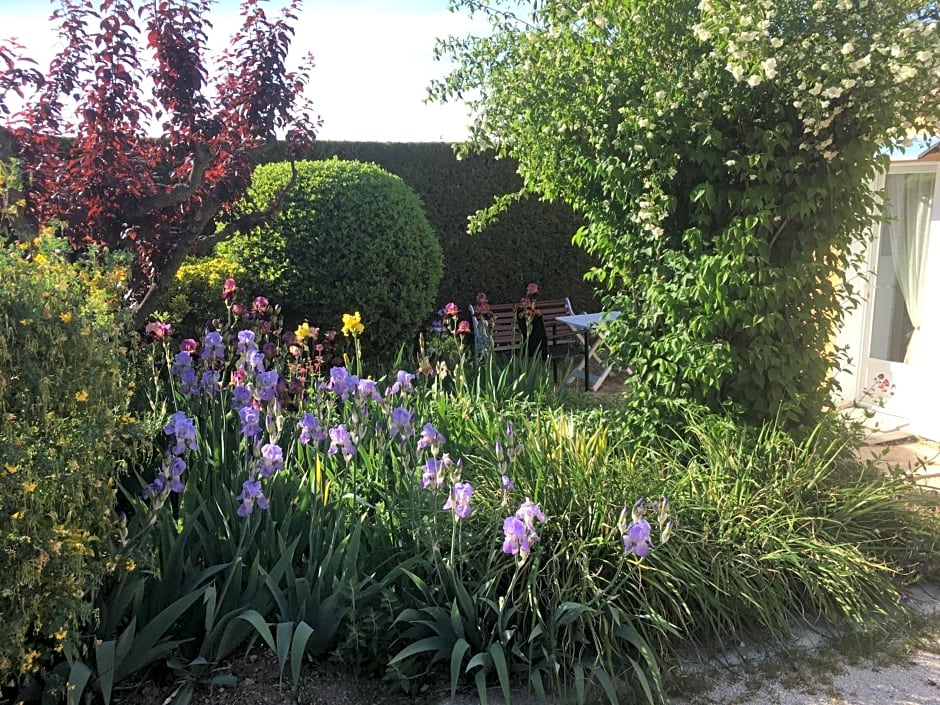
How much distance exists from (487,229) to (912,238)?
14.5 ft

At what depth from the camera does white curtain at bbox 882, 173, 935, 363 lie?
630cm

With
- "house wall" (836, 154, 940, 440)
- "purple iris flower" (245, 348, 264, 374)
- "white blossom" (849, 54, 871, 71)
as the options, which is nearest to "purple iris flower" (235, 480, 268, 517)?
"purple iris flower" (245, 348, 264, 374)

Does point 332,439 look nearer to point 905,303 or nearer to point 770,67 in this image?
point 770,67

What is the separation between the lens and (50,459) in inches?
84.7

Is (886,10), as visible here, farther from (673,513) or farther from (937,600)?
(937,600)

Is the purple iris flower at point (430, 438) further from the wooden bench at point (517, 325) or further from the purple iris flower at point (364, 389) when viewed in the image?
the wooden bench at point (517, 325)

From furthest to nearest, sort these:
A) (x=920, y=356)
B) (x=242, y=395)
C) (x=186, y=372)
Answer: (x=920, y=356) < (x=186, y=372) < (x=242, y=395)

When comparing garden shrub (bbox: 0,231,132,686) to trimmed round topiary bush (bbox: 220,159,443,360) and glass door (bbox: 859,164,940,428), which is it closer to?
trimmed round topiary bush (bbox: 220,159,443,360)

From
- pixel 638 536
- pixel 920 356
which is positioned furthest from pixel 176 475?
pixel 920 356

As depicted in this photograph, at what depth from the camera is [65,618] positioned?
222cm

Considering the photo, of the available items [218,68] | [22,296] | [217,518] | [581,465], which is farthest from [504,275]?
[22,296]

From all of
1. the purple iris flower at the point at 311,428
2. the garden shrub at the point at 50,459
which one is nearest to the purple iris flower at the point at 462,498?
the purple iris flower at the point at 311,428

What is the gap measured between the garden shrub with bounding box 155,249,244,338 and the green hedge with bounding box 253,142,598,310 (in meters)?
2.72

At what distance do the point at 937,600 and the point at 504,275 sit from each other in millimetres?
6322
